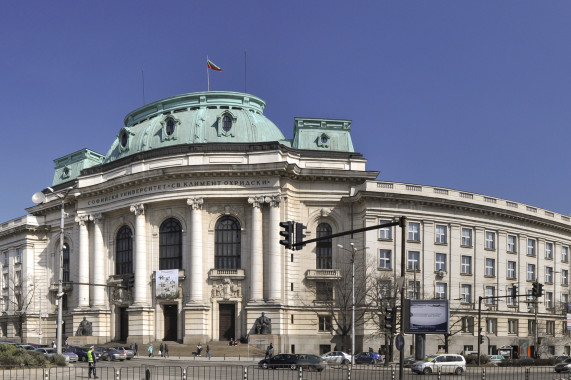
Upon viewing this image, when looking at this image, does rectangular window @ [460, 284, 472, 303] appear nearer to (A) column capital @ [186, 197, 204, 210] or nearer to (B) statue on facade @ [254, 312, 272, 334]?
(B) statue on facade @ [254, 312, 272, 334]

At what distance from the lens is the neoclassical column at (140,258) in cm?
7700

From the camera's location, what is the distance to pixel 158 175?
75.1m

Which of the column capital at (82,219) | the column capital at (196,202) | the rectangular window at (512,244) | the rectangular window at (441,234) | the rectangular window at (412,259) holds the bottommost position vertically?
the rectangular window at (412,259)

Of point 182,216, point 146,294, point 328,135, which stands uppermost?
point 328,135

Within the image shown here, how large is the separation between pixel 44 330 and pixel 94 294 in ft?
50.2

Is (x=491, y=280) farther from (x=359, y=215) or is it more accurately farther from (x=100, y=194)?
(x=100, y=194)

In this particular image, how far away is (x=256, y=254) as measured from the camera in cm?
7338

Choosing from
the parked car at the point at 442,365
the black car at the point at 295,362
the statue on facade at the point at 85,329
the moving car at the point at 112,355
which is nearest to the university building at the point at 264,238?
the statue on facade at the point at 85,329

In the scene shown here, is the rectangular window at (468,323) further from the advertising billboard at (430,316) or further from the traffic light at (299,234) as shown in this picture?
the traffic light at (299,234)

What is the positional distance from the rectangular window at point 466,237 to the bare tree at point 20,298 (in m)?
53.5

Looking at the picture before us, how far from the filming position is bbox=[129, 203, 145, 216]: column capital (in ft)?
254

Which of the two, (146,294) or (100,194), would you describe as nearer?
(146,294)

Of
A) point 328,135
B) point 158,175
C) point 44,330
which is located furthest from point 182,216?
point 44,330

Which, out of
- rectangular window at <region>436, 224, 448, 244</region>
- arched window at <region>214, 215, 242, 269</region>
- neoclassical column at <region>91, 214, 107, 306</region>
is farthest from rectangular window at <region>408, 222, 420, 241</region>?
neoclassical column at <region>91, 214, 107, 306</region>
